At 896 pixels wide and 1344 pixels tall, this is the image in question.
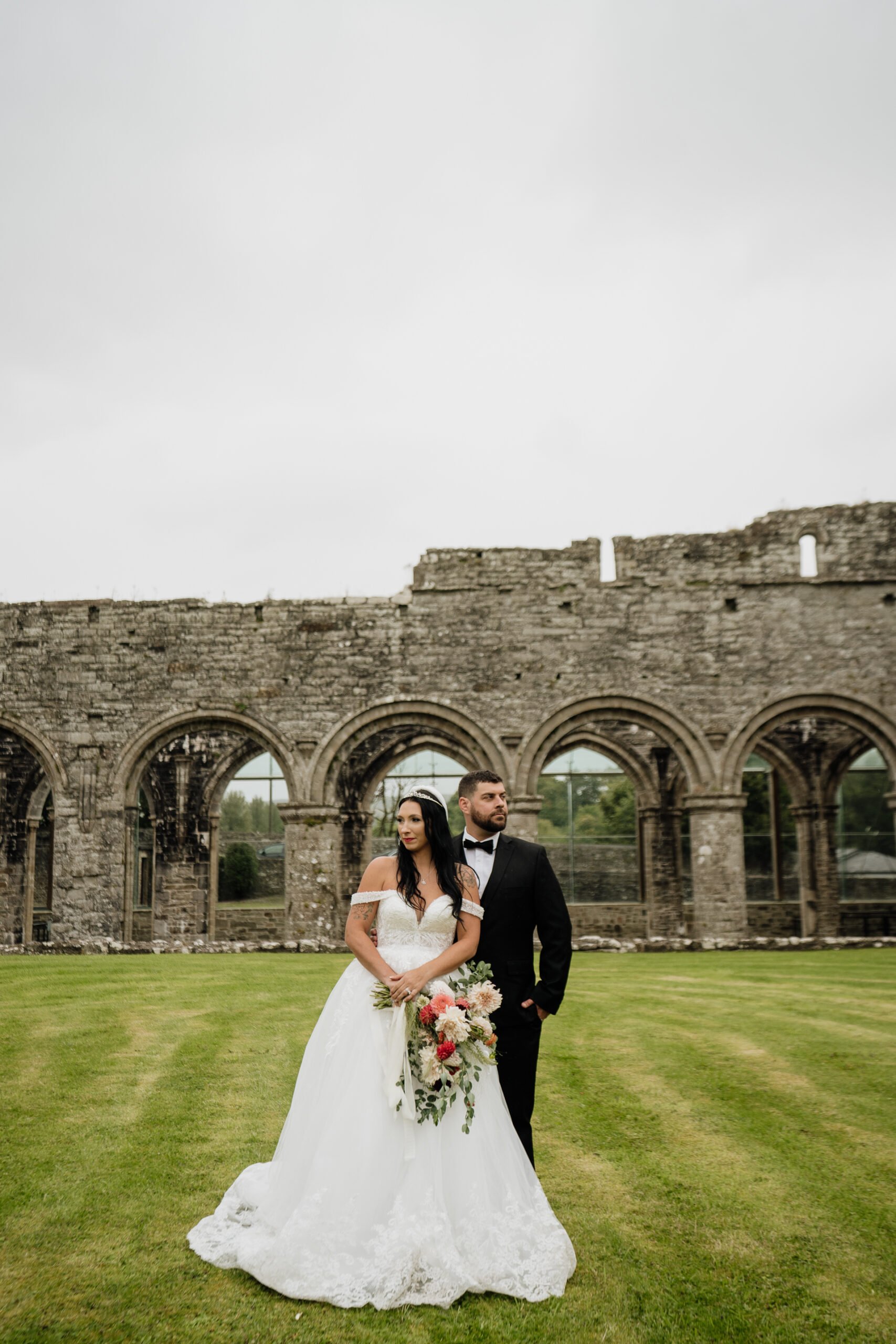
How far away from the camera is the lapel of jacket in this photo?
3.88 metres

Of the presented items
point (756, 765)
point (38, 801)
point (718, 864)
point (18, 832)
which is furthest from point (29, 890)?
point (756, 765)

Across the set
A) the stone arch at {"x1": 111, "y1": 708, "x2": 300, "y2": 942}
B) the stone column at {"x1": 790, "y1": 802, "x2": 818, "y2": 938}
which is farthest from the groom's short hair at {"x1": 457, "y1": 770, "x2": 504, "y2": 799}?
the stone column at {"x1": 790, "y1": 802, "x2": 818, "y2": 938}

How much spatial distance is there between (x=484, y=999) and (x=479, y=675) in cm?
1157

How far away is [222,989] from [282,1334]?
6386 mm

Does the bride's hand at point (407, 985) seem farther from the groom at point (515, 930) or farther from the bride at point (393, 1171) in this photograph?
the groom at point (515, 930)

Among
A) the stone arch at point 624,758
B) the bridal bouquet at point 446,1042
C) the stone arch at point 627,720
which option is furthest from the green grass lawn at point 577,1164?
the stone arch at point 624,758

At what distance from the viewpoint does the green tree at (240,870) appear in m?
25.1

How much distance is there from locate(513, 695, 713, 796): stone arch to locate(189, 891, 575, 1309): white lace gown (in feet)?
36.4

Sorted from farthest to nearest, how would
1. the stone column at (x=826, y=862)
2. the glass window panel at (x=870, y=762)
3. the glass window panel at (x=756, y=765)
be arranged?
the glass window panel at (x=756, y=765) < the glass window panel at (x=870, y=762) < the stone column at (x=826, y=862)

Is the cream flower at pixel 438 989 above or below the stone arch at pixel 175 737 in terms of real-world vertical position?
below

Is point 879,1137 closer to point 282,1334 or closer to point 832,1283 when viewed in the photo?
point 832,1283

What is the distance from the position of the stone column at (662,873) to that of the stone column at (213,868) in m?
8.83

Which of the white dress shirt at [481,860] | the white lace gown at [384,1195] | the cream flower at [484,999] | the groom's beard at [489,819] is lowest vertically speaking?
the white lace gown at [384,1195]

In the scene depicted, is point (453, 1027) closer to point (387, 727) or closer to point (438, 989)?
point (438, 989)
